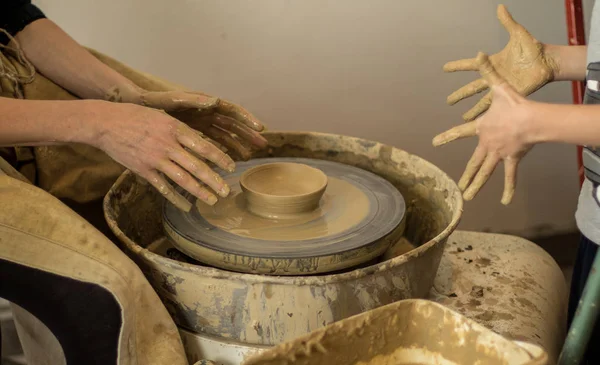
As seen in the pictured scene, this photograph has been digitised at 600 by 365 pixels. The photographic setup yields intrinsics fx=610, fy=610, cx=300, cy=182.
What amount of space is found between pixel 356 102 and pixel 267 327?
1389 mm

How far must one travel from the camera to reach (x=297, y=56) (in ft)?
7.38

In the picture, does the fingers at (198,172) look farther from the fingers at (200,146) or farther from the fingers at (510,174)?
the fingers at (510,174)

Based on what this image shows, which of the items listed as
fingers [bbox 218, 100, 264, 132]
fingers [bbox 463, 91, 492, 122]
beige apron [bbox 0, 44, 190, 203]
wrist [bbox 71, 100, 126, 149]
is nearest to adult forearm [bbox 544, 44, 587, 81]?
fingers [bbox 463, 91, 492, 122]

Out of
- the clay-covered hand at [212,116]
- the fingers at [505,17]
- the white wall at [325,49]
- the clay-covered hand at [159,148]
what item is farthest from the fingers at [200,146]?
the white wall at [325,49]

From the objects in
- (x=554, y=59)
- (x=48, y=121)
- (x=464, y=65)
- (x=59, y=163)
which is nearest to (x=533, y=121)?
(x=464, y=65)

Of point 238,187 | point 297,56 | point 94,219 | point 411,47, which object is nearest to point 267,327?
point 238,187

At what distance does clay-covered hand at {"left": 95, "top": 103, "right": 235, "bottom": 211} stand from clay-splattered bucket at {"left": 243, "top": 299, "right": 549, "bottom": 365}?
0.38 meters

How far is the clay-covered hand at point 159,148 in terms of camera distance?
117 centimetres

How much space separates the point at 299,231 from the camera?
1.32 meters

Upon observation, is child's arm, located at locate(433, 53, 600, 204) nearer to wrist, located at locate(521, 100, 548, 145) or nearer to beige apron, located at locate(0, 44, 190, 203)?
wrist, located at locate(521, 100, 548, 145)

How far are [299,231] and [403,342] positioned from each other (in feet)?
1.31

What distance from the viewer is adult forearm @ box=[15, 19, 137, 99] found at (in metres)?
1.54

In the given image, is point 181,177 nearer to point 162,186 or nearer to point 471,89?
point 162,186

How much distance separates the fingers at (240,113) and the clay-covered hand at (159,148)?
0.30m
